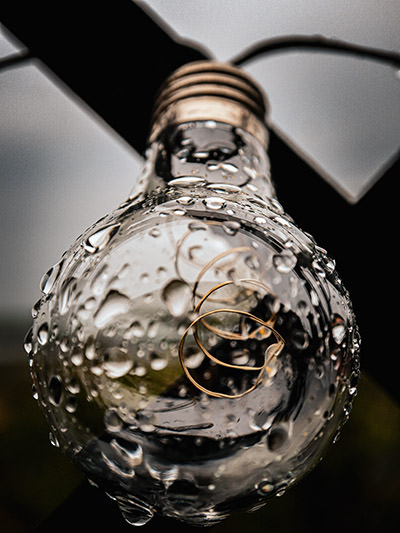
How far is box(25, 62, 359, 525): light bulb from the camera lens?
0.64 ft

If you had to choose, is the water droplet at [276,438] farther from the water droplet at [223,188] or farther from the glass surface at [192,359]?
the water droplet at [223,188]

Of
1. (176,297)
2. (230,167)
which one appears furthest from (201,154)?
(176,297)

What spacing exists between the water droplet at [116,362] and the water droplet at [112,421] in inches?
0.7

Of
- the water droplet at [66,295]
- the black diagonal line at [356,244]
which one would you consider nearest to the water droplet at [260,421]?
the water droplet at [66,295]

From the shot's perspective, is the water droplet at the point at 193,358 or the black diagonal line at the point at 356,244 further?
the black diagonal line at the point at 356,244

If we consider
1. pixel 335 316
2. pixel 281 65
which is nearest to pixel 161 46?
pixel 335 316

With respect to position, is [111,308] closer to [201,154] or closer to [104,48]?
[201,154]

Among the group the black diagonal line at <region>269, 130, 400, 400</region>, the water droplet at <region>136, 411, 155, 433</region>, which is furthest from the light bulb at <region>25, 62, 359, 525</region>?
the black diagonal line at <region>269, 130, 400, 400</region>

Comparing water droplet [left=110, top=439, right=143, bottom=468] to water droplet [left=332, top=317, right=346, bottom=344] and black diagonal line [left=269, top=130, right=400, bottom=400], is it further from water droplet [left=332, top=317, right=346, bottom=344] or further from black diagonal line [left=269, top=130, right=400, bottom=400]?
Answer: black diagonal line [left=269, top=130, right=400, bottom=400]

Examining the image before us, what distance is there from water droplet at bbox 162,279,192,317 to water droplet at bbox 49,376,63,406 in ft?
0.20

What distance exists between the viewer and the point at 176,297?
0.20 meters

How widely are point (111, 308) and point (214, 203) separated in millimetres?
76

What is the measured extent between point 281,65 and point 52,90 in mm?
474

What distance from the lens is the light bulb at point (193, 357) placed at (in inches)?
7.7
